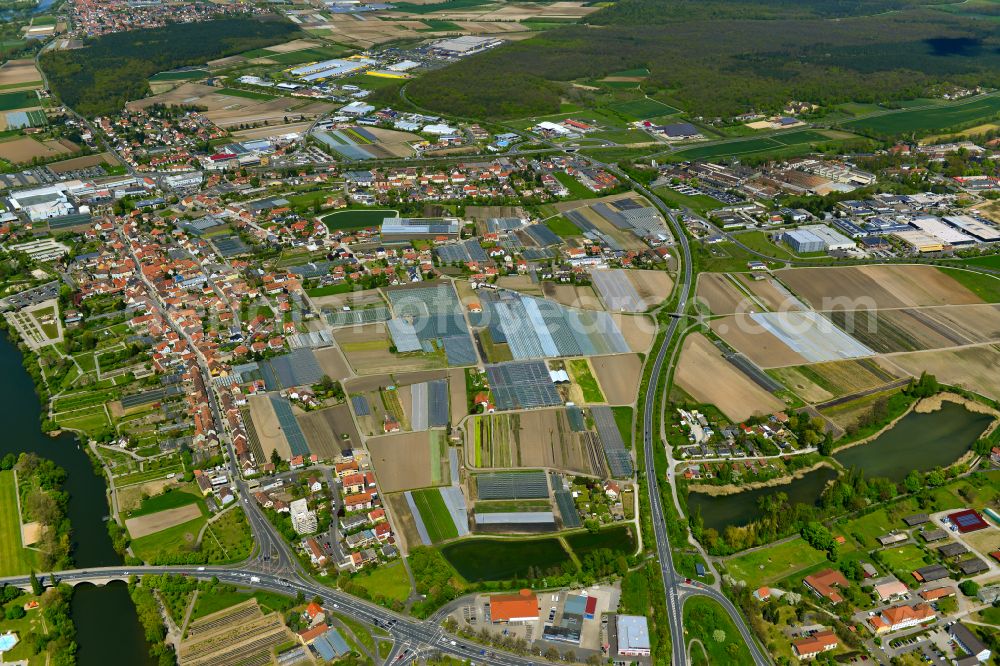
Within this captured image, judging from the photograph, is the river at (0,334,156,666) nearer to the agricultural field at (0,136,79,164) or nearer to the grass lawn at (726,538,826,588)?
the grass lawn at (726,538,826,588)

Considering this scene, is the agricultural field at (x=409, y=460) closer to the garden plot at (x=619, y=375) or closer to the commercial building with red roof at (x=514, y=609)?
the commercial building with red roof at (x=514, y=609)

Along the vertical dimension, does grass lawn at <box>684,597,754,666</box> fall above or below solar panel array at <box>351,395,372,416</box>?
below

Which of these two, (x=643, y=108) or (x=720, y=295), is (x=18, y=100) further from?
(x=720, y=295)

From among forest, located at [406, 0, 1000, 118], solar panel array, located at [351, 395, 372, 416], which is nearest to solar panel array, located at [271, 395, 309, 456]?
solar panel array, located at [351, 395, 372, 416]

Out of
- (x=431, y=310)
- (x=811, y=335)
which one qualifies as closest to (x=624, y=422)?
(x=811, y=335)

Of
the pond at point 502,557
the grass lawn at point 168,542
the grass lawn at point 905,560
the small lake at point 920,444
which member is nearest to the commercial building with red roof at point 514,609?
the pond at point 502,557
